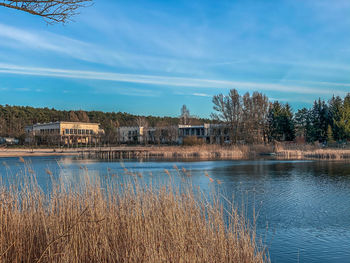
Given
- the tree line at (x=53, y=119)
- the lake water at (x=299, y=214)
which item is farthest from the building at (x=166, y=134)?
the lake water at (x=299, y=214)

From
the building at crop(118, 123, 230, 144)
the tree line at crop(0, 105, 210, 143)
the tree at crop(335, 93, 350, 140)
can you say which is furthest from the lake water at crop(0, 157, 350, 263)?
the tree line at crop(0, 105, 210, 143)

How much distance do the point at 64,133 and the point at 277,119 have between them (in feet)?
125

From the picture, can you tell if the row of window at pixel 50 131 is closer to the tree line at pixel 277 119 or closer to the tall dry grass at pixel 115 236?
the tree line at pixel 277 119

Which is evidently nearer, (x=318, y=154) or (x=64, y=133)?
(x=318, y=154)

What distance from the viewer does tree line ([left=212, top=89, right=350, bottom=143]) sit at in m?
38.2

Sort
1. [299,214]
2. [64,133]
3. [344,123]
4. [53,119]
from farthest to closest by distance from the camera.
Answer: [53,119] < [64,133] < [344,123] < [299,214]

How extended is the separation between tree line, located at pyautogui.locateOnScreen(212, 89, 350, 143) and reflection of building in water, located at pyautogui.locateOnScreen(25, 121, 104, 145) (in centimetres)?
2424

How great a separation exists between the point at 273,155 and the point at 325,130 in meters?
11.0

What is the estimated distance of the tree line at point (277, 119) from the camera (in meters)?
38.2

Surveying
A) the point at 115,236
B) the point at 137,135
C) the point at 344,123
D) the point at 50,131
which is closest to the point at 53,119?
the point at 50,131

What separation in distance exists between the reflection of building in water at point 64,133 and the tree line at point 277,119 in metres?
24.2

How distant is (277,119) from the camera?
42.3 m

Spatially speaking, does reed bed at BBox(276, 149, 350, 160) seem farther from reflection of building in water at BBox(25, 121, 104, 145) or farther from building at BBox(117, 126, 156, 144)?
reflection of building in water at BBox(25, 121, 104, 145)

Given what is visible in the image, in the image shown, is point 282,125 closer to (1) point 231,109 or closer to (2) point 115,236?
(1) point 231,109
